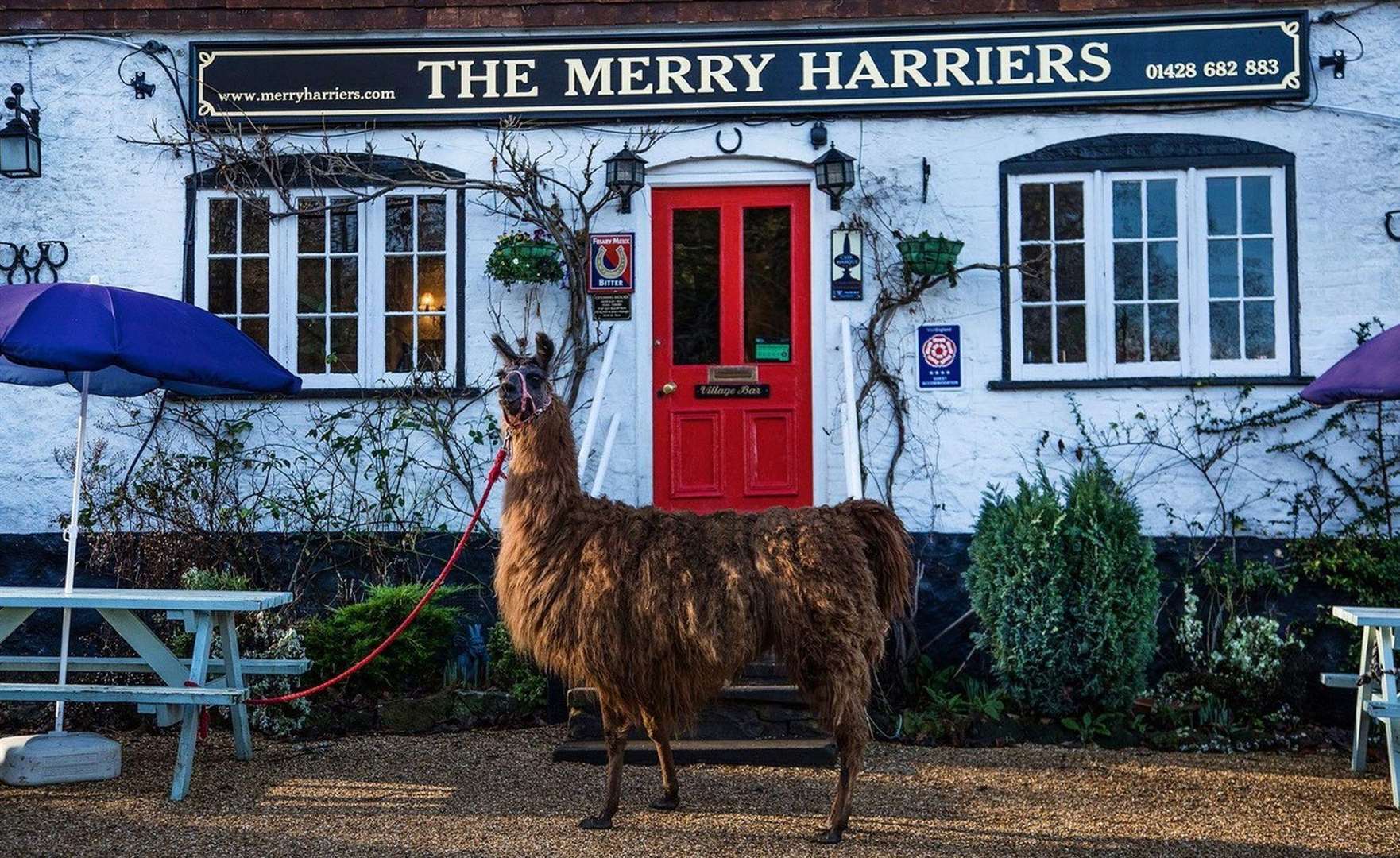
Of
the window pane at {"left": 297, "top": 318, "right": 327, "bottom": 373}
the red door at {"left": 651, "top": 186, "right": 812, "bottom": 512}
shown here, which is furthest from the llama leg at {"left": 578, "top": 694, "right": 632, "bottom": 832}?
the window pane at {"left": 297, "top": 318, "right": 327, "bottom": 373}

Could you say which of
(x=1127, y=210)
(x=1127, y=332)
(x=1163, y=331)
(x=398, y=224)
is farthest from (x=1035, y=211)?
(x=398, y=224)

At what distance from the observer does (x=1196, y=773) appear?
7.09 meters

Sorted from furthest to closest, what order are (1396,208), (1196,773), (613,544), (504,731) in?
(1396,208), (504,731), (1196,773), (613,544)

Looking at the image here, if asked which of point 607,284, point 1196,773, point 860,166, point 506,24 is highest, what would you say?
point 506,24

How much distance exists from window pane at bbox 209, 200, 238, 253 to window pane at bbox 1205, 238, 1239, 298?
653cm

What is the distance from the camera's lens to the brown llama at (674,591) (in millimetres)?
5684

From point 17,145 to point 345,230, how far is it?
86.3 inches

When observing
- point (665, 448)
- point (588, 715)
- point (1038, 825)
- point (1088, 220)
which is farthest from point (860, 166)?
point (1038, 825)

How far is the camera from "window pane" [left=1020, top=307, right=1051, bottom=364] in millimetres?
9219

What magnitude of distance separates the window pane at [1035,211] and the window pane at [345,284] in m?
4.51

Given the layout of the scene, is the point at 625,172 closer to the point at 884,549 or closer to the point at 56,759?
the point at 884,549

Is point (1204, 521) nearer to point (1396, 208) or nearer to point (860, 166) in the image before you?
point (1396, 208)

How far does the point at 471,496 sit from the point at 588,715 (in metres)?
2.56

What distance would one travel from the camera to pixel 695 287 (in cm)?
946
